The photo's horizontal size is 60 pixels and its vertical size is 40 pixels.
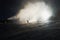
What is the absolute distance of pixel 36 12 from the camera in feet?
177

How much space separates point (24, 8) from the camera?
5319 centimetres

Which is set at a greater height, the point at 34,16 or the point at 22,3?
the point at 22,3

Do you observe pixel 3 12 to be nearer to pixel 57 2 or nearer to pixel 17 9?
pixel 17 9

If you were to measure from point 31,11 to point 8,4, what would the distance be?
7571 millimetres

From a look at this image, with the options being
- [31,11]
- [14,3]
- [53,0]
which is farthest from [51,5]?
[14,3]

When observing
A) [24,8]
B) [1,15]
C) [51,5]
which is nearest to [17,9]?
[24,8]

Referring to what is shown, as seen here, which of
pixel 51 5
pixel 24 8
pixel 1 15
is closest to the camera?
pixel 1 15

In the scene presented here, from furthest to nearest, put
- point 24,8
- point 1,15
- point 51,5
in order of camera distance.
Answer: point 51,5 < point 24,8 < point 1,15

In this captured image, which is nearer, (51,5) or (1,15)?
(1,15)

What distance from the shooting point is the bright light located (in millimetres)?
49425

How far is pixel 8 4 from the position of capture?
53.9 m

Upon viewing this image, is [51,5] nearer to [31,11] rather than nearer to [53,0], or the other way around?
[53,0]

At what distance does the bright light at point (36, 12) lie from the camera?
49.4 meters

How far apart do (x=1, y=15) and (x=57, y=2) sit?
22.0 m
